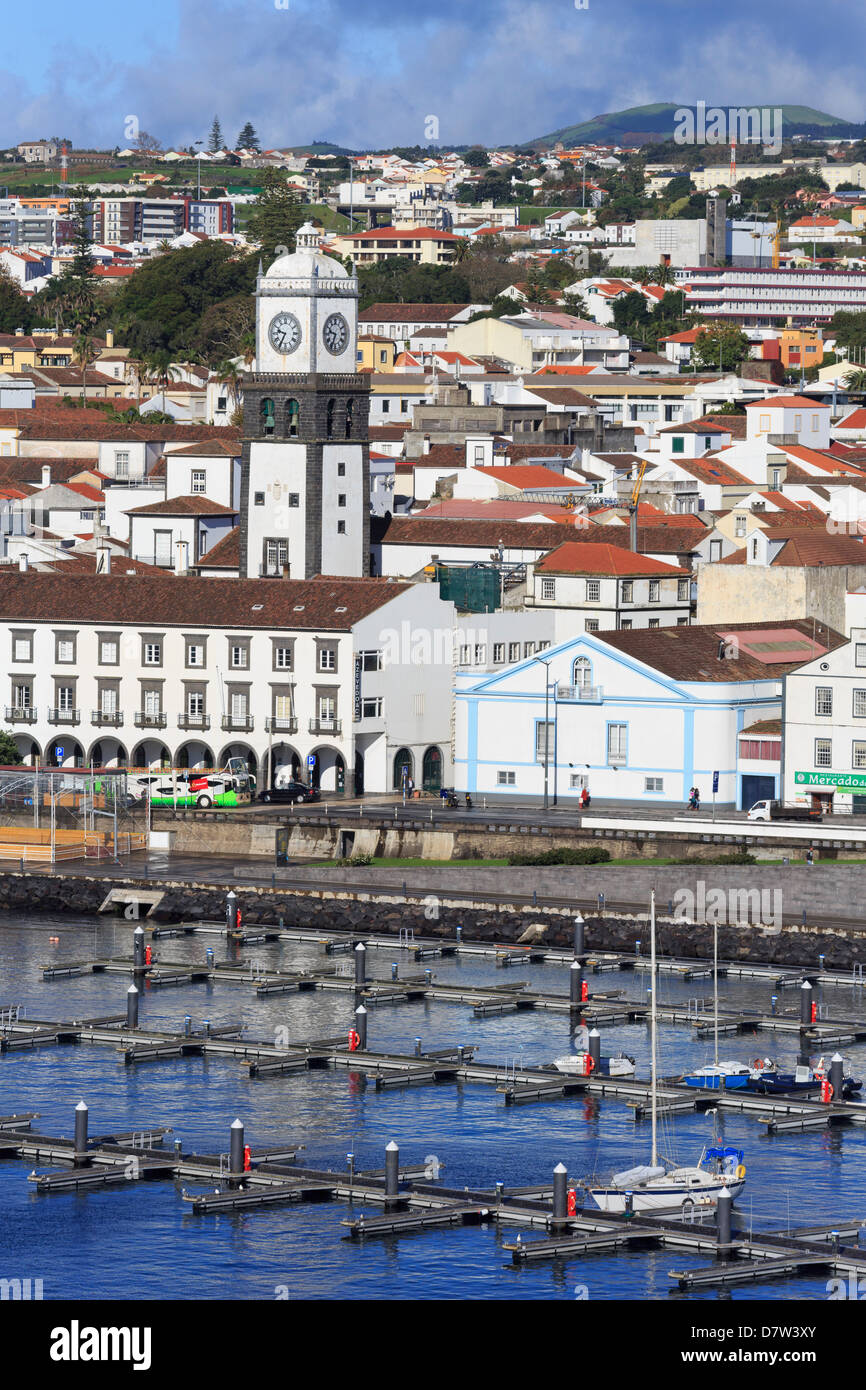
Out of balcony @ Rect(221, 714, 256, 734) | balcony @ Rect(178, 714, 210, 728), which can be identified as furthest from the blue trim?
balcony @ Rect(178, 714, 210, 728)

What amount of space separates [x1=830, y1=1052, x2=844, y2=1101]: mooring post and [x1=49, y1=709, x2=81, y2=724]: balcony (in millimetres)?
36775

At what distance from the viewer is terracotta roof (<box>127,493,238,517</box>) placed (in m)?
109

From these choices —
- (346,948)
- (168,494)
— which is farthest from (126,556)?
(346,948)

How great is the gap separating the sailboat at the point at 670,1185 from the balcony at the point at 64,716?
41394mm

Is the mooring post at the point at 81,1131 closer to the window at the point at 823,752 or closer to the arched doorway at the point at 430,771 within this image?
the window at the point at 823,752

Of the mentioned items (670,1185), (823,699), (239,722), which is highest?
(823,699)

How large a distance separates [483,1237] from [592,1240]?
1.90 m

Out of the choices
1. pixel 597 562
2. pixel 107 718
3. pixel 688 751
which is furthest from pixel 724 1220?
pixel 597 562

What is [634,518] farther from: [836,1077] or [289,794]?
[836,1077]

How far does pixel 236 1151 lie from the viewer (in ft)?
186

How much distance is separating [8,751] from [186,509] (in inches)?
663

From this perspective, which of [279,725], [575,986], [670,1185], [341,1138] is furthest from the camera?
[279,725]

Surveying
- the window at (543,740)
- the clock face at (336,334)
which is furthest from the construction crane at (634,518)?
the window at (543,740)

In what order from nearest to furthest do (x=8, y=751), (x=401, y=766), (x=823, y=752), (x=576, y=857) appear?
(x=576, y=857) → (x=823, y=752) → (x=401, y=766) → (x=8, y=751)
